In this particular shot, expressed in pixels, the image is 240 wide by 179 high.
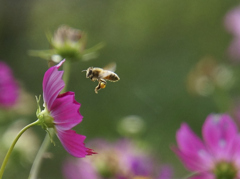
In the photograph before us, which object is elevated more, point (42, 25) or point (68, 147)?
point (42, 25)

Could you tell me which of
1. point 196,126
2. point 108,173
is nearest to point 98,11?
point 196,126

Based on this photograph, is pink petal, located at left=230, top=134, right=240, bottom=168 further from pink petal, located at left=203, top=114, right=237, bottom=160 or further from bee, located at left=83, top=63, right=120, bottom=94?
bee, located at left=83, top=63, right=120, bottom=94

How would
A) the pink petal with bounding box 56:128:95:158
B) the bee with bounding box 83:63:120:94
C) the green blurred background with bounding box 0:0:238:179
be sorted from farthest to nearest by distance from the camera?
the green blurred background with bounding box 0:0:238:179, the bee with bounding box 83:63:120:94, the pink petal with bounding box 56:128:95:158

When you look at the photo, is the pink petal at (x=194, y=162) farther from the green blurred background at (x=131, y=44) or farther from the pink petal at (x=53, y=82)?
the green blurred background at (x=131, y=44)

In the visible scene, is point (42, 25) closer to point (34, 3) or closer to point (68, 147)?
point (34, 3)

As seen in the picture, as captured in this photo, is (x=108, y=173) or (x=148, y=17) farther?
(x=148, y=17)

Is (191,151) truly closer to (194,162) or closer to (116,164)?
(194,162)

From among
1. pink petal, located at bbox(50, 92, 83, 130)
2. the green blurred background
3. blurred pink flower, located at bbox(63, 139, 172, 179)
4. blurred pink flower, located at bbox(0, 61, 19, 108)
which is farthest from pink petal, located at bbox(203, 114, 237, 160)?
the green blurred background
